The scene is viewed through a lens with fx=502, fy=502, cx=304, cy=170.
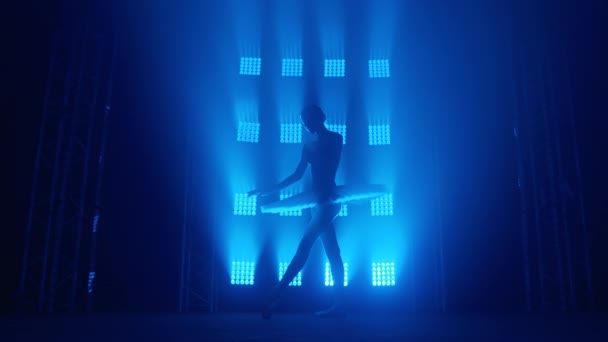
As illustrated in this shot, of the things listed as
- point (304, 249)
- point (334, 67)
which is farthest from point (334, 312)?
point (334, 67)

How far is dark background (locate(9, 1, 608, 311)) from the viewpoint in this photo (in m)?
8.30

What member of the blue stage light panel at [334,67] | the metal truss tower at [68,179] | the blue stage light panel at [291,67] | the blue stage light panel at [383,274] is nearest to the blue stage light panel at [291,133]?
the blue stage light panel at [291,67]

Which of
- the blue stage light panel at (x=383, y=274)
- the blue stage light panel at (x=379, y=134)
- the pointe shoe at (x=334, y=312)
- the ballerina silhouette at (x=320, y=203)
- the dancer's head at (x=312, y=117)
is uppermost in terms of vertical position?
the blue stage light panel at (x=379, y=134)

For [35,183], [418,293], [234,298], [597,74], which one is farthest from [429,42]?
[35,183]

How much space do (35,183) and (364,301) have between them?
5.87 metres

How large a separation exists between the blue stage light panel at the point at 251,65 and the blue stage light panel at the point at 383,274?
4384 millimetres

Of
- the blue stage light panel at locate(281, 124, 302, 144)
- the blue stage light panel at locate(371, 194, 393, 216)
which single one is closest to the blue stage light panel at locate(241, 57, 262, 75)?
the blue stage light panel at locate(281, 124, 302, 144)

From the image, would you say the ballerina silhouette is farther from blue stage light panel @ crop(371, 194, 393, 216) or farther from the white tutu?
blue stage light panel @ crop(371, 194, 393, 216)

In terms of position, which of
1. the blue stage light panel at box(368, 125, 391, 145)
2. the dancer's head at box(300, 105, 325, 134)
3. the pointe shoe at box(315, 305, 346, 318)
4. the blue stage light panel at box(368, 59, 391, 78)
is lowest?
the pointe shoe at box(315, 305, 346, 318)

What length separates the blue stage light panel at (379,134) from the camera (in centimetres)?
973

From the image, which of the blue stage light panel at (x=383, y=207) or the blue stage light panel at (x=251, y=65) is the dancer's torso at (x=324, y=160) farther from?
the blue stage light panel at (x=251, y=65)

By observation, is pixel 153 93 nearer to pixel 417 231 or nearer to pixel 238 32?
pixel 238 32

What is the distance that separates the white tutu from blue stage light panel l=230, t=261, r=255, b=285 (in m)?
3.93

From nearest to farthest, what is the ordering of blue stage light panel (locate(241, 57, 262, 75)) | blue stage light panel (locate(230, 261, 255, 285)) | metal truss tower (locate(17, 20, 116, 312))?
metal truss tower (locate(17, 20, 116, 312))
blue stage light panel (locate(230, 261, 255, 285))
blue stage light panel (locate(241, 57, 262, 75))
